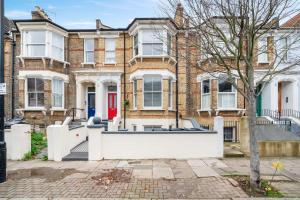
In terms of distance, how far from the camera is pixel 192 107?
15.9m

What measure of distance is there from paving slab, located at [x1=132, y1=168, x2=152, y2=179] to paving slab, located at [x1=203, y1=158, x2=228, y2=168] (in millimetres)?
2443

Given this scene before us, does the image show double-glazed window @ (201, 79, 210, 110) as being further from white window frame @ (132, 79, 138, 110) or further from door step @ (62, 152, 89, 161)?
door step @ (62, 152, 89, 161)

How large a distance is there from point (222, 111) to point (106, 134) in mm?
8331

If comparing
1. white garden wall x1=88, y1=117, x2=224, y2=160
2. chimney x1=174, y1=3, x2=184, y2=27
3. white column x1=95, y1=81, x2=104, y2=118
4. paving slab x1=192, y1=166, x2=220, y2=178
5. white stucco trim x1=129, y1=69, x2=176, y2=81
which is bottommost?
paving slab x1=192, y1=166, x2=220, y2=178

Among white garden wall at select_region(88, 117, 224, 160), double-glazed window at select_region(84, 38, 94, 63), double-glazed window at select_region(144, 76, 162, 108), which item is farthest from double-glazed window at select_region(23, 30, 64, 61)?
white garden wall at select_region(88, 117, 224, 160)

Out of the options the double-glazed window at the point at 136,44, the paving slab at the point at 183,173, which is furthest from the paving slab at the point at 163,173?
the double-glazed window at the point at 136,44

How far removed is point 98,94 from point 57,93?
Result: 2895mm

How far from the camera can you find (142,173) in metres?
7.29

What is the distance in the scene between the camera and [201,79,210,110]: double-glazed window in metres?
15.2

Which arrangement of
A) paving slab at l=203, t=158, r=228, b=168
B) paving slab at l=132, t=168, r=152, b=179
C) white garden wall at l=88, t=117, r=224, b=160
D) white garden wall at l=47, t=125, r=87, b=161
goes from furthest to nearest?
white garden wall at l=88, t=117, r=224, b=160 → white garden wall at l=47, t=125, r=87, b=161 → paving slab at l=203, t=158, r=228, b=168 → paving slab at l=132, t=168, r=152, b=179

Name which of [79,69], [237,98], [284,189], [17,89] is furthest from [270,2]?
[17,89]

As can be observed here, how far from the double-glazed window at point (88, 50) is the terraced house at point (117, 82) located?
7 centimetres

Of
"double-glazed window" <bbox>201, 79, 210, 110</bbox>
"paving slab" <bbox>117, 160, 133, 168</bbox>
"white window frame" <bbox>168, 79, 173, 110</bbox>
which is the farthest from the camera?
"double-glazed window" <bbox>201, 79, 210, 110</bbox>

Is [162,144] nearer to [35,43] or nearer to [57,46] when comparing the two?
[57,46]
